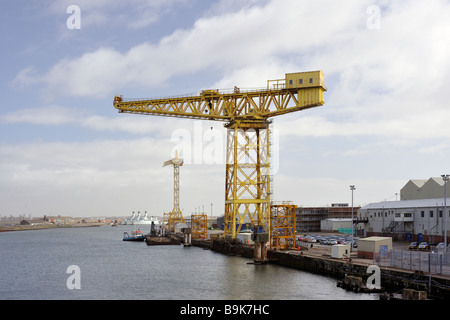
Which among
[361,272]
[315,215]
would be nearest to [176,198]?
[315,215]

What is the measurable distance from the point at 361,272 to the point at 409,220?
116ft

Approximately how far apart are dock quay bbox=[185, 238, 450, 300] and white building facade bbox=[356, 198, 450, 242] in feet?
66.7

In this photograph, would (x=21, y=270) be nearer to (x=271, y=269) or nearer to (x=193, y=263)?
(x=193, y=263)

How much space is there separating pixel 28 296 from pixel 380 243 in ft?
115

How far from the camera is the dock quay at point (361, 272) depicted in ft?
105

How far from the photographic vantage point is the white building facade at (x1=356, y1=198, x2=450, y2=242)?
65375 mm

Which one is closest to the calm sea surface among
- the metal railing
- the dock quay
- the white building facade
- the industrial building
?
the dock quay

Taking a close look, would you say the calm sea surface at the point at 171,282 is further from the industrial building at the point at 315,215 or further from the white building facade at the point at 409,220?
the industrial building at the point at 315,215

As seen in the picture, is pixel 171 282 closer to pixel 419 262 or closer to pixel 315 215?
pixel 419 262

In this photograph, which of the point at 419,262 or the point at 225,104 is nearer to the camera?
the point at 419,262

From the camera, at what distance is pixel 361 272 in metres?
40.8
